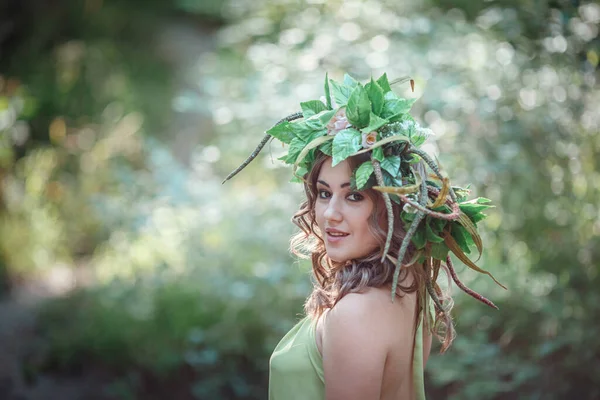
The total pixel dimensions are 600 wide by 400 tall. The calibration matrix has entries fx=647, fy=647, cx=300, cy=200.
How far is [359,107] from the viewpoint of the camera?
160 centimetres

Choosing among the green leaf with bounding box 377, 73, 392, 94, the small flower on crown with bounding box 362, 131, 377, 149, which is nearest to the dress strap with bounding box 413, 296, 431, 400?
the small flower on crown with bounding box 362, 131, 377, 149

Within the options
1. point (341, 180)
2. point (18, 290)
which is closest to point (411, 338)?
point (341, 180)

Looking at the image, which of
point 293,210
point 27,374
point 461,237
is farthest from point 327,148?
point 27,374

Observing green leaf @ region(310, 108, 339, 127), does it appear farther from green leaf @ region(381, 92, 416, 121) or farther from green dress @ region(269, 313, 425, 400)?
green dress @ region(269, 313, 425, 400)

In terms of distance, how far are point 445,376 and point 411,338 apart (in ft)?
5.43

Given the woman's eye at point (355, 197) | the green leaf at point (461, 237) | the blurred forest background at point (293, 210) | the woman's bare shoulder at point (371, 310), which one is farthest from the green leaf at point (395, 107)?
the blurred forest background at point (293, 210)

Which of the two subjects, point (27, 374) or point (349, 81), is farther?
point (27, 374)

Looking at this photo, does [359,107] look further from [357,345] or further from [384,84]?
[357,345]

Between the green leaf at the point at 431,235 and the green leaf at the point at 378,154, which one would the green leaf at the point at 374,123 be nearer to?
the green leaf at the point at 378,154

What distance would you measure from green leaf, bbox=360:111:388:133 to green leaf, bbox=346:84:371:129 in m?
0.02

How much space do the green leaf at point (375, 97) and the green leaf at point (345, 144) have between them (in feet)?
0.27

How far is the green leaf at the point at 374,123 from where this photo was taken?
1.56 metres

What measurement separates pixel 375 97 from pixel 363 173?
0.71 feet

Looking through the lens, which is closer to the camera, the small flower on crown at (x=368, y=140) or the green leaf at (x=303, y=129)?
the small flower on crown at (x=368, y=140)
